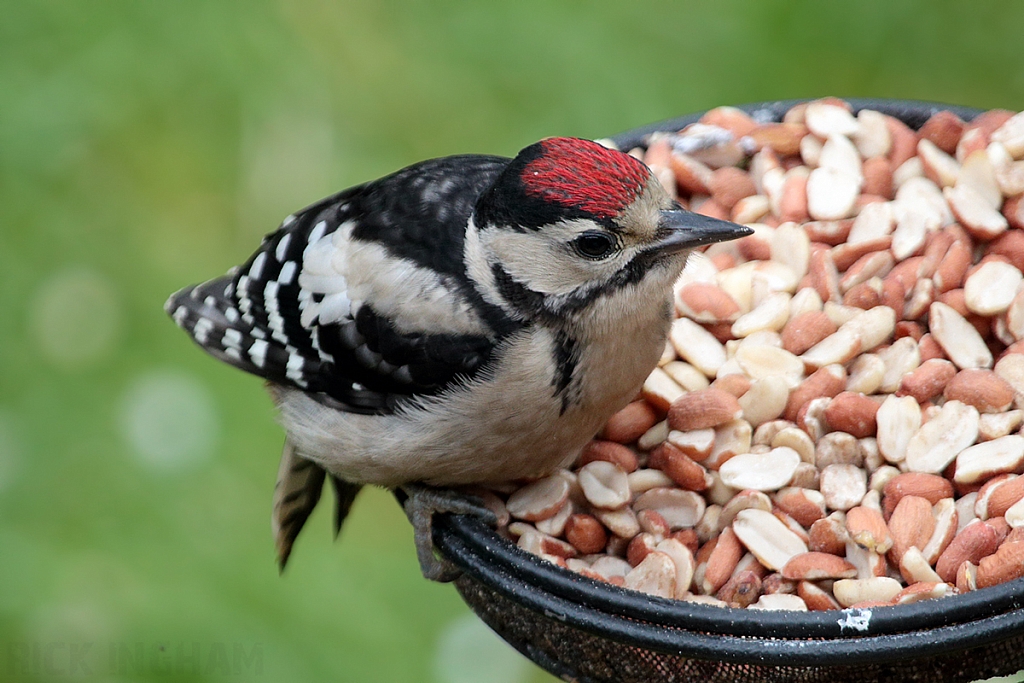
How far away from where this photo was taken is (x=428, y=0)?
15.0 feet

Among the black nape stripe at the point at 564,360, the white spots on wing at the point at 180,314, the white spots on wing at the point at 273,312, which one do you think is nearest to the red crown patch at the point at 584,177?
the black nape stripe at the point at 564,360

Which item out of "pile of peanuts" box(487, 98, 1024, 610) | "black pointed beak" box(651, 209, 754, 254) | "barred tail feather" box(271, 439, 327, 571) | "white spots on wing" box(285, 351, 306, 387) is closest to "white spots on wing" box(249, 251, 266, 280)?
"white spots on wing" box(285, 351, 306, 387)

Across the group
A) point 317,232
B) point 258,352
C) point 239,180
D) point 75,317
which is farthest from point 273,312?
point 239,180

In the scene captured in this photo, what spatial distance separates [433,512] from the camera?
2260 millimetres

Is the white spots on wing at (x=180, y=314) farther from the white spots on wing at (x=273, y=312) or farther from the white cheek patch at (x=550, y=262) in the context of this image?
the white cheek patch at (x=550, y=262)

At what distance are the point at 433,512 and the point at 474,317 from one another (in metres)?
0.39

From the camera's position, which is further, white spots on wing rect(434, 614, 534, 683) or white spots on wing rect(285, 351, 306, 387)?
white spots on wing rect(434, 614, 534, 683)

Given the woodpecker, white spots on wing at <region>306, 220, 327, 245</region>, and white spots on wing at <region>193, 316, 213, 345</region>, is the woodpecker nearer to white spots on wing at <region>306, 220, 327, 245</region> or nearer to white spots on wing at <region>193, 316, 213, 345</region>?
white spots on wing at <region>306, 220, 327, 245</region>

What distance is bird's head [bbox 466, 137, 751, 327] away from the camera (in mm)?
2039

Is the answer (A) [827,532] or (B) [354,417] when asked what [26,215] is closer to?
(B) [354,417]

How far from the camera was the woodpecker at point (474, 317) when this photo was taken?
6.81 feet

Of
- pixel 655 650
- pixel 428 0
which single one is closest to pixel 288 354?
pixel 655 650

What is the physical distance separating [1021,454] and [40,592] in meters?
2.64

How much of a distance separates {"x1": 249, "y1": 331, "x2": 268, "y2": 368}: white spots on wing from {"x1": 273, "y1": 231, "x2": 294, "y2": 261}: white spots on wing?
191mm
